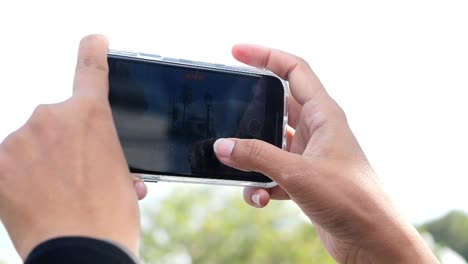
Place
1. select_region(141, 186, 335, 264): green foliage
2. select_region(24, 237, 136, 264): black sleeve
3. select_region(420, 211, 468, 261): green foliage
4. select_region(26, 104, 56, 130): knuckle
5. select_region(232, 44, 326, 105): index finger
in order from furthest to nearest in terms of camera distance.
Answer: select_region(420, 211, 468, 261): green foliage
select_region(141, 186, 335, 264): green foliage
select_region(232, 44, 326, 105): index finger
select_region(26, 104, 56, 130): knuckle
select_region(24, 237, 136, 264): black sleeve

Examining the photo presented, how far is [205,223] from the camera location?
18953mm

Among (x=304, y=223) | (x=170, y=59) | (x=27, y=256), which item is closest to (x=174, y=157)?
(x=170, y=59)

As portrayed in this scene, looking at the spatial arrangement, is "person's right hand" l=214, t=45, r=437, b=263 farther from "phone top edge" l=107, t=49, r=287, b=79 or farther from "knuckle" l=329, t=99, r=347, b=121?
"phone top edge" l=107, t=49, r=287, b=79

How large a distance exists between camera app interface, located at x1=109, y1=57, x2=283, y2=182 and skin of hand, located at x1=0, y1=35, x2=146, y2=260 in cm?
59

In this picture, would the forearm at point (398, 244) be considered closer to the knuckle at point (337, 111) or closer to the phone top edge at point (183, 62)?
the knuckle at point (337, 111)

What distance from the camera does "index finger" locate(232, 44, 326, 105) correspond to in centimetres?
191

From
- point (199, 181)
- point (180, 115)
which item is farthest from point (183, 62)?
point (199, 181)

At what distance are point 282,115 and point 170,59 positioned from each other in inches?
12.6

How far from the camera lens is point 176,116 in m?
1.79

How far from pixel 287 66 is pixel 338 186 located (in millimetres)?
450

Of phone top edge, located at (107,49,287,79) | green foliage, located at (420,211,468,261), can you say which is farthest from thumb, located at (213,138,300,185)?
green foliage, located at (420,211,468,261)

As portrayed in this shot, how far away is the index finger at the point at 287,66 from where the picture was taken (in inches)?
75.4

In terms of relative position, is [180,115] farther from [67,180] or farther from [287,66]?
[67,180]

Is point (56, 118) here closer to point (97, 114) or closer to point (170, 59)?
point (97, 114)
